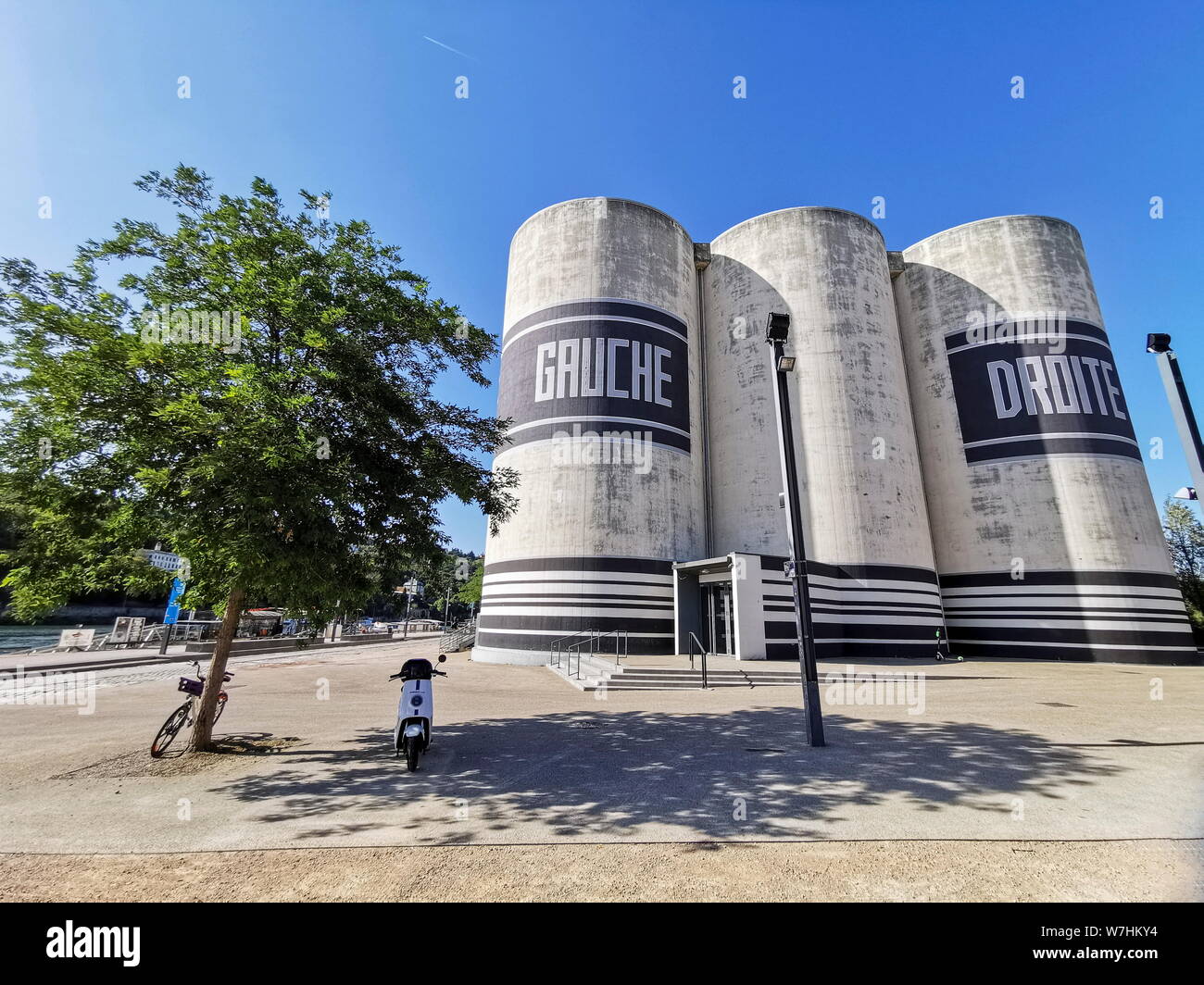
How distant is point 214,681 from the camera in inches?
323

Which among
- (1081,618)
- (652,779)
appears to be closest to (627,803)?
(652,779)

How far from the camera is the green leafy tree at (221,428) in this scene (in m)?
6.32

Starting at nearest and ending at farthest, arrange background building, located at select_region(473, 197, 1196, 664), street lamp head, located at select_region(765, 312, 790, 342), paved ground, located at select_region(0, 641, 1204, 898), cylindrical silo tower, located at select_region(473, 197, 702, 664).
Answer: paved ground, located at select_region(0, 641, 1204, 898)
street lamp head, located at select_region(765, 312, 790, 342)
cylindrical silo tower, located at select_region(473, 197, 702, 664)
background building, located at select_region(473, 197, 1196, 664)

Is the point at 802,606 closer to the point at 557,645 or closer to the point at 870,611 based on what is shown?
the point at 557,645

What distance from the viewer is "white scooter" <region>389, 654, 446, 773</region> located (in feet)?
23.4

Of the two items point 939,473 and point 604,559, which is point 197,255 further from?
point 939,473

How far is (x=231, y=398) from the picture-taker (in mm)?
6617

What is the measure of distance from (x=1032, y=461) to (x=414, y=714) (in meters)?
34.9

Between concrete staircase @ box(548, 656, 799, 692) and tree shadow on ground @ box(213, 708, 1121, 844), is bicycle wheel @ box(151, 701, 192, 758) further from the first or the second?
concrete staircase @ box(548, 656, 799, 692)

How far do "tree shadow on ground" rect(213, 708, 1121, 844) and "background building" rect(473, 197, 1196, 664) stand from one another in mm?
14402
